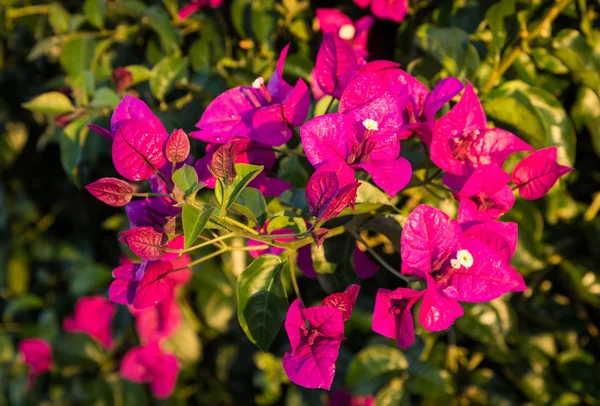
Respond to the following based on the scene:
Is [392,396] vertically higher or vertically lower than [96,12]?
lower

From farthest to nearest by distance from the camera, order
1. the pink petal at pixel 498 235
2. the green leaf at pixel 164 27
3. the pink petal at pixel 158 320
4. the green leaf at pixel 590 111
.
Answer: the pink petal at pixel 158 320 → the green leaf at pixel 164 27 → the green leaf at pixel 590 111 → the pink petal at pixel 498 235

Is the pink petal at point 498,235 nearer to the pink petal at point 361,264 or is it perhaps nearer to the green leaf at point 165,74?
the pink petal at point 361,264

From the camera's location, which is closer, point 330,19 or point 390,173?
point 390,173

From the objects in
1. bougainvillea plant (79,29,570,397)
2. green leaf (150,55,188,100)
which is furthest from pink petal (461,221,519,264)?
green leaf (150,55,188,100)

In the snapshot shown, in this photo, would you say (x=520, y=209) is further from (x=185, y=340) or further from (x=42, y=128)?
(x=42, y=128)

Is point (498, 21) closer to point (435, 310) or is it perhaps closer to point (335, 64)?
point (335, 64)

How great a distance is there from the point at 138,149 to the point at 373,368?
47 cm

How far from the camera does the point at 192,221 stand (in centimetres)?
47

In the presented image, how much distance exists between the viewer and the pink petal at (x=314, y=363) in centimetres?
51

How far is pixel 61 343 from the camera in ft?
4.15

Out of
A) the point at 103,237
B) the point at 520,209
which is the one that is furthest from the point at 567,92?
the point at 103,237

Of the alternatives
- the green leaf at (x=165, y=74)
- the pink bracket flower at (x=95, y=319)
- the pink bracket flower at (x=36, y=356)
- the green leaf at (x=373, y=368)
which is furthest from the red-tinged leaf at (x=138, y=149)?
the pink bracket flower at (x=36, y=356)

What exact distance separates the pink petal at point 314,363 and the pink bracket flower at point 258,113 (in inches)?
7.3

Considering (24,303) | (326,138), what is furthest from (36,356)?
(326,138)
